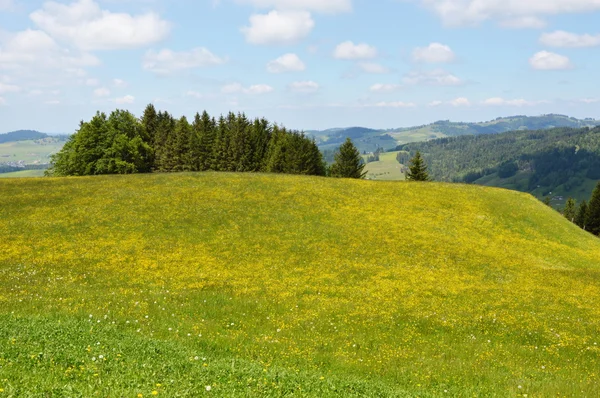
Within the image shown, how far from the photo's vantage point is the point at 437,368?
15.7 m

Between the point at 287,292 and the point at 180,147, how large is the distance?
73704mm

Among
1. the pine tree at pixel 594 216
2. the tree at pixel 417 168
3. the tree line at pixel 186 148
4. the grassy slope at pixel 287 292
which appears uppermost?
the tree line at pixel 186 148

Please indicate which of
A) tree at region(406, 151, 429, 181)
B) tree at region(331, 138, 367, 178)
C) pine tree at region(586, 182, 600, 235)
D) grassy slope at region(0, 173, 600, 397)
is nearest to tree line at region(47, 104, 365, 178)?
tree at region(331, 138, 367, 178)

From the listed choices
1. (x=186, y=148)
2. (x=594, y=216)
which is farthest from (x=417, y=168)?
(x=186, y=148)

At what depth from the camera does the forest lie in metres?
80.8

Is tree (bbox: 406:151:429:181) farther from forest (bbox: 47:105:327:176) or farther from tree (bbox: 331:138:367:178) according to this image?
forest (bbox: 47:105:327:176)

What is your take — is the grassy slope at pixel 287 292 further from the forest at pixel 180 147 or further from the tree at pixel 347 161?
the tree at pixel 347 161

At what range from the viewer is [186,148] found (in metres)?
90.4

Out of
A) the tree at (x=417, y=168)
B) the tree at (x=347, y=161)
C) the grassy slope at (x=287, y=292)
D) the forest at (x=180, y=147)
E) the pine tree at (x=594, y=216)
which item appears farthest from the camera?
the tree at (x=347, y=161)

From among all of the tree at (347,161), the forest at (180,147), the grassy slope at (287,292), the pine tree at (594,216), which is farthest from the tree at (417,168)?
the pine tree at (594,216)

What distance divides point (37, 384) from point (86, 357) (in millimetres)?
2343

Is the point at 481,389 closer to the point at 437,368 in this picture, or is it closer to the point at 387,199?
the point at 437,368

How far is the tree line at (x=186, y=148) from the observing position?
80875 mm

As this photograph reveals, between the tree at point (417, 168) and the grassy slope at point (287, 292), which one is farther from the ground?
the tree at point (417, 168)
